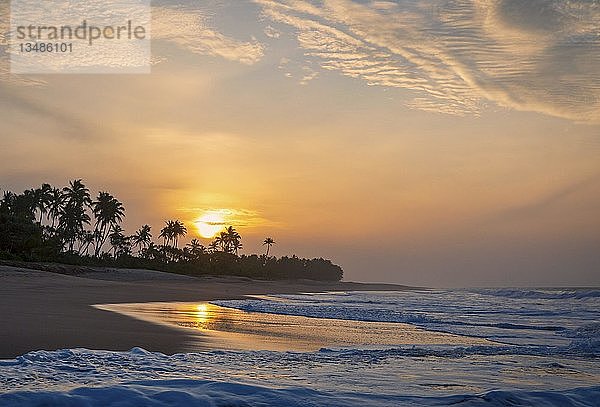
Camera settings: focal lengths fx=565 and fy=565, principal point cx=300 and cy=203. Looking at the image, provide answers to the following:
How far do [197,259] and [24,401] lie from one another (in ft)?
279

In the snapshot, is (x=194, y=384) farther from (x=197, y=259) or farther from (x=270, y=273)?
(x=270, y=273)

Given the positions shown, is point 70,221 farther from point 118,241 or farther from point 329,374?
Answer: point 329,374

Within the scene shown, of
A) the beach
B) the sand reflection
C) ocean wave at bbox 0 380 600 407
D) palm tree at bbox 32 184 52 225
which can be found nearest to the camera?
ocean wave at bbox 0 380 600 407

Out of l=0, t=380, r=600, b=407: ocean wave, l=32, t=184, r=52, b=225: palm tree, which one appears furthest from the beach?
l=32, t=184, r=52, b=225: palm tree

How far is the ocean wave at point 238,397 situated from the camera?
5.23m

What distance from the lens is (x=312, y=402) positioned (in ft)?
18.6

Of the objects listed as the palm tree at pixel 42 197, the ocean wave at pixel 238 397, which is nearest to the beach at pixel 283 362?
the ocean wave at pixel 238 397

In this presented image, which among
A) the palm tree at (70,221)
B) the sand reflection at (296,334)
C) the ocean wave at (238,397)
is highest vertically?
the palm tree at (70,221)

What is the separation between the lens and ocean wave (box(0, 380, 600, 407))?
206 inches

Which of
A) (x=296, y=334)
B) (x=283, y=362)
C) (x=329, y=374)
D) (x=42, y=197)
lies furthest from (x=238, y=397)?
(x=42, y=197)

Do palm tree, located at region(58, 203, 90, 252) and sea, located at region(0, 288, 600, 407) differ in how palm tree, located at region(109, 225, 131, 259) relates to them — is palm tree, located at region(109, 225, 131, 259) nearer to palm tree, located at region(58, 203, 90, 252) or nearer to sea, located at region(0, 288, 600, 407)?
palm tree, located at region(58, 203, 90, 252)

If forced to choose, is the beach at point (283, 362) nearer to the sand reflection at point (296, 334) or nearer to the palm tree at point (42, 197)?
the sand reflection at point (296, 334)

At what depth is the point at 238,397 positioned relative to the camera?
18.6ft

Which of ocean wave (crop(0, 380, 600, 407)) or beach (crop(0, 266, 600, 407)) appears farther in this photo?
beach (crop(0, 266, 600, 407))
